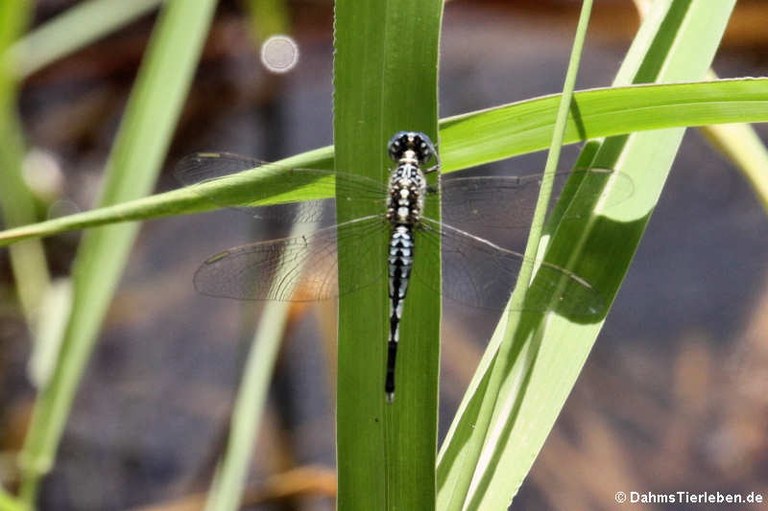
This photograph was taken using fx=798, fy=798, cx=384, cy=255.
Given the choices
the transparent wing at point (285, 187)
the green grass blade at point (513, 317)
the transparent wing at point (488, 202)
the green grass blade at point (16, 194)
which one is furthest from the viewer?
the green grass blade at point (16, 194)

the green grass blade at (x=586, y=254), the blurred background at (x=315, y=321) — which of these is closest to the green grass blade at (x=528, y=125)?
the green grass blade at (x=586, y=254)

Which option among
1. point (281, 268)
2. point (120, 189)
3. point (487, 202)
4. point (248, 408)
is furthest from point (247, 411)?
point (487, 202)

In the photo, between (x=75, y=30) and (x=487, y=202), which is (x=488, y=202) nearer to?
(x=487, y=202)

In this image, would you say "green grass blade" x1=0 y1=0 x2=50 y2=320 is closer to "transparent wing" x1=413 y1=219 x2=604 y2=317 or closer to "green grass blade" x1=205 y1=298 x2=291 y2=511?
"green grass blade" x1=205 y1=298 x2=291 y2=511

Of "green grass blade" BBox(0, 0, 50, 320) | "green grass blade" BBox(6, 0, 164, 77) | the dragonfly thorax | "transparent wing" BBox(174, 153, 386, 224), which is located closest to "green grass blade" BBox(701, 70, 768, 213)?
the dragonfly thorax

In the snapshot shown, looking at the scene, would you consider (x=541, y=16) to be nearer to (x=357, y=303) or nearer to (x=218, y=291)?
(x=218, y=291)

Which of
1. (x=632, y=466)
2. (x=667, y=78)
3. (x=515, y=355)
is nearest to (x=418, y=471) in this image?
(x=515, y=355)

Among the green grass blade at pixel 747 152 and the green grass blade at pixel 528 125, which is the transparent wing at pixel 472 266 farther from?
the green grass blade at pixel 747 152
